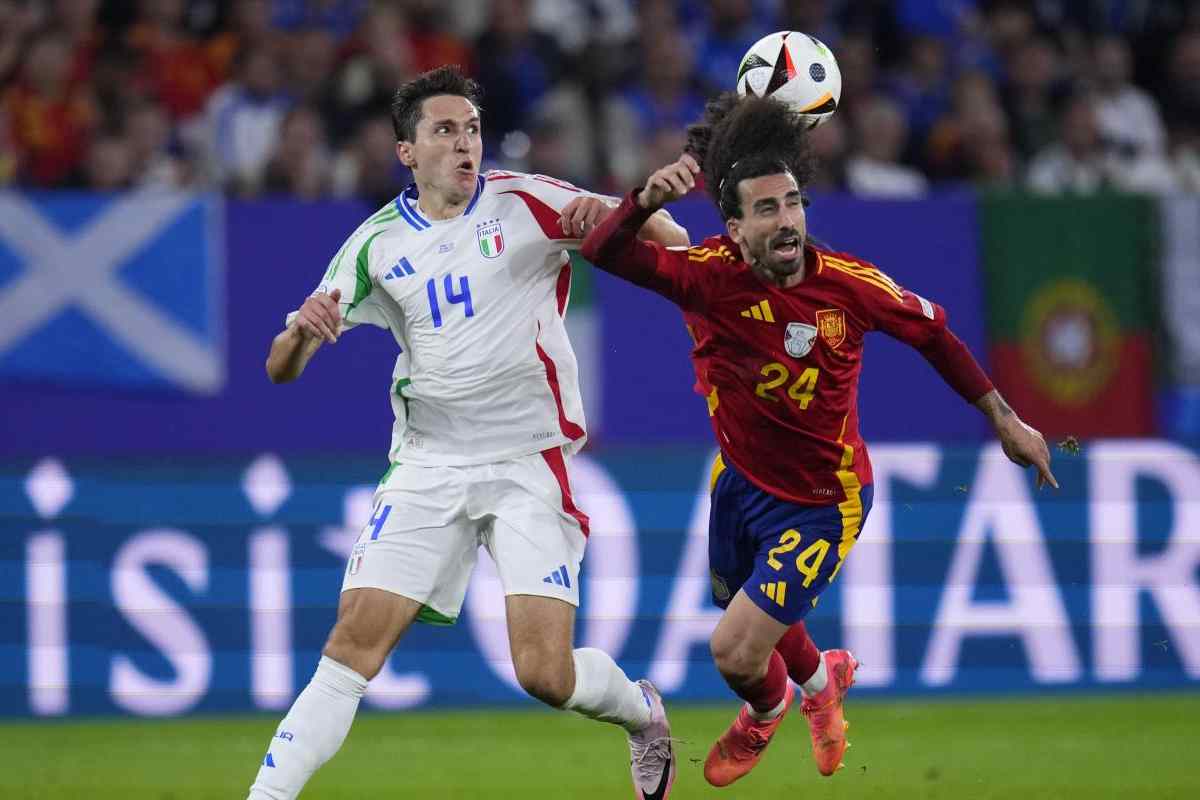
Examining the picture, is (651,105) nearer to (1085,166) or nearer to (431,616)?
(1085,166)

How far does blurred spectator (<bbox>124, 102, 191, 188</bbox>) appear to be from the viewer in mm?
11398

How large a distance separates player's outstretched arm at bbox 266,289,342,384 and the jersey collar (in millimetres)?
439

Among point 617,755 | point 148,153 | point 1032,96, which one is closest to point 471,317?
point 617,755

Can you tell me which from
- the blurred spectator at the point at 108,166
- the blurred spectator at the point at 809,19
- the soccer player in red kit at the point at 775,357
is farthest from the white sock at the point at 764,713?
the blurred spectator at the point at 809,19

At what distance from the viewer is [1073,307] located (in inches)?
460

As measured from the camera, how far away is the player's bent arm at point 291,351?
5777 mm

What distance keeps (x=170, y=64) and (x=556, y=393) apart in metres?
6.55

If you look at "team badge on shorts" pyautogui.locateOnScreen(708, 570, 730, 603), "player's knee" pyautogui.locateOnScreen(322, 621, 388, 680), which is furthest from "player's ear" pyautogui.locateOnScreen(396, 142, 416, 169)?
"team badge on shorts" pyautogui.locateOnScreen(708, 570, 730, 603)

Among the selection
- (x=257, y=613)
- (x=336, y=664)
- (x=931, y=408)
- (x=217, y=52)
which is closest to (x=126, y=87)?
(x=217, y=52)

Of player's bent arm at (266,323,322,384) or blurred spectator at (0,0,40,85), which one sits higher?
blurred spectator at (0,0,40,85)

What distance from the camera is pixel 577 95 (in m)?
12.1

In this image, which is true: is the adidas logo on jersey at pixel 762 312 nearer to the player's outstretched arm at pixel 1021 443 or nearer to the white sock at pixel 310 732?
the player's outstretched arm at pixel 1021 443

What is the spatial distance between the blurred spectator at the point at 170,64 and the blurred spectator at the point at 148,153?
391mm

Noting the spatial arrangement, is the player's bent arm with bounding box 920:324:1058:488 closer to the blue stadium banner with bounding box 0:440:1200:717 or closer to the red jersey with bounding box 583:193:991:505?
the red jersey with bounding box 583:193:991:505
